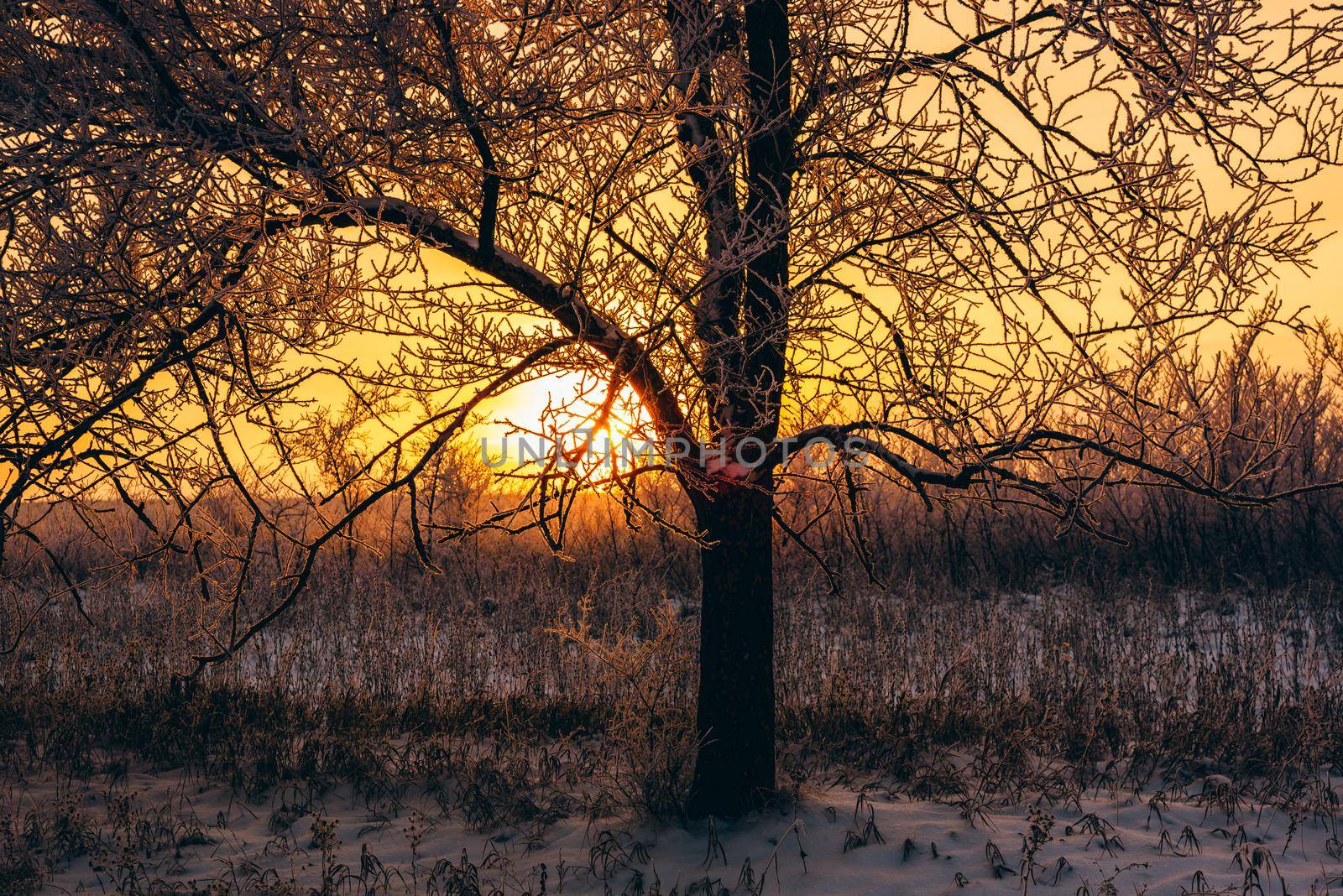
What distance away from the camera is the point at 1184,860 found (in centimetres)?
512

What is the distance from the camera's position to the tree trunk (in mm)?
5488

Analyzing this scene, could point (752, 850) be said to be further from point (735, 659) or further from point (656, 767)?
point (735, 659)

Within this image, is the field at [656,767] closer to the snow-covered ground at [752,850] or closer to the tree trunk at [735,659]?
the snow-covered ground at [752,850]

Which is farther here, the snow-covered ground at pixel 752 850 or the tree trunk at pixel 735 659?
the tree trunk at pixel 735 659

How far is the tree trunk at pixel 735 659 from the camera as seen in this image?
216 inches

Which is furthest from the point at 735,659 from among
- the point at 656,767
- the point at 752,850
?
the point at 752,850

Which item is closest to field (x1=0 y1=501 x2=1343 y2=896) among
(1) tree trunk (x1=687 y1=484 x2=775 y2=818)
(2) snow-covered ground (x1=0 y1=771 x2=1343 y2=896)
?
(2) snow-covered ground (x1=0 y1=771 x2=1343 y2=896)

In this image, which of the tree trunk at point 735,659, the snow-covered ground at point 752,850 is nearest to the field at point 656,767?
the snow-covered ground at point 752,850

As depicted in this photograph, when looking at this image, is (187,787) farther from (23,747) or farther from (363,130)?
(363,130)

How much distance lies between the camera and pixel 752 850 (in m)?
5.33

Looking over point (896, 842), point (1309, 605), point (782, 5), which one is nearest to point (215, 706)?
point (896, 842)

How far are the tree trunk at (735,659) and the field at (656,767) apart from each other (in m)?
0.21

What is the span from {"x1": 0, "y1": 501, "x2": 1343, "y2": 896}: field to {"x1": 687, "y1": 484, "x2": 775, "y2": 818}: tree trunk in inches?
8.3

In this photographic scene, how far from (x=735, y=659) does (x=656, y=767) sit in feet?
2.87
